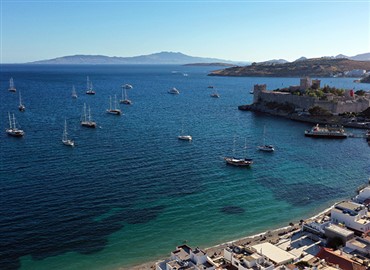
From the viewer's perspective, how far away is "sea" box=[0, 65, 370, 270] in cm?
3047

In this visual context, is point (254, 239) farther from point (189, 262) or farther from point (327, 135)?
point (327, 135)

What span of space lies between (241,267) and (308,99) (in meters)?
77.0

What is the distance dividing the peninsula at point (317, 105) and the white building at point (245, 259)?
65.1m

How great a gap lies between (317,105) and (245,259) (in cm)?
7396

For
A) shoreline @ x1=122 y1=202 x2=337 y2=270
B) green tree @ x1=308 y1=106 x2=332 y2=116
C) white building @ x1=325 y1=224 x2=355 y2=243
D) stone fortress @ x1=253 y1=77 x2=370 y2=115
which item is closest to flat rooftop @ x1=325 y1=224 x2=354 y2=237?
white building @ x1=325 y1=224 x2=355 y2=243

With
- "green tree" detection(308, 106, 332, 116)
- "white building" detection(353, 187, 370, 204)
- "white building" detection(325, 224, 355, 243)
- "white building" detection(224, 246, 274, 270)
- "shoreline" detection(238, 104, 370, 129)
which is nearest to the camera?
"white building" detection(224, 246, 274, 270)

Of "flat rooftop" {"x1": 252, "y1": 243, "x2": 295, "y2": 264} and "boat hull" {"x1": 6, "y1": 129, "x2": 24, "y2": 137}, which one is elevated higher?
"boat hull" {"x1": 6, "y1": 129, "x2": 24, "y2": 137}

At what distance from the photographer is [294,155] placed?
57938mm

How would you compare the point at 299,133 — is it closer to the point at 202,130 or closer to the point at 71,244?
the point at 202,130

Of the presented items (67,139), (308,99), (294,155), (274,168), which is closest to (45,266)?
(274,168)

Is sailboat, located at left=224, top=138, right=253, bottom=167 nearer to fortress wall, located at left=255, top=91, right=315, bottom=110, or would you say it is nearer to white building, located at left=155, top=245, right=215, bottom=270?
white building, located at left=155, top=245, right=215, bottom=270

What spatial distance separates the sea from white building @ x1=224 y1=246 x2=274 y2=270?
5.40 m

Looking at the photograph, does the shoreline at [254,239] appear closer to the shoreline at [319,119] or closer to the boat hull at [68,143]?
the boat hull at [68,143]

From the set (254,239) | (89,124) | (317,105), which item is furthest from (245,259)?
(317,105)
